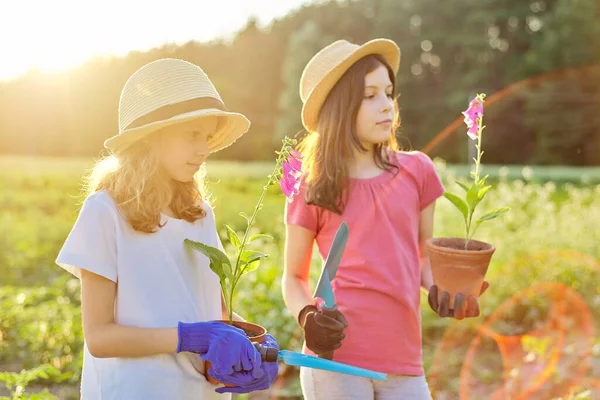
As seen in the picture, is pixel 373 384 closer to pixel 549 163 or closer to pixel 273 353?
pixel 273 353

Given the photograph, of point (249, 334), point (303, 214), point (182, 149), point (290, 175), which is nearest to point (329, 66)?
point (303, 214)

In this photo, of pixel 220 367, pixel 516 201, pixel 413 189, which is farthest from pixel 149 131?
pixel 516 201

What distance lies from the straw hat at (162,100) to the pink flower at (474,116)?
74 cm

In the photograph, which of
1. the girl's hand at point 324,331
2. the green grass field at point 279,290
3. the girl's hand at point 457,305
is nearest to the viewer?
the girl's hand at point 324,331

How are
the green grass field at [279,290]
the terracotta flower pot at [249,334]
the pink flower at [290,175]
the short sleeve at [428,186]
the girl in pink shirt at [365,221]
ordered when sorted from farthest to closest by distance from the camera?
1. the green grass field at [279,290]
2. the short sleeve at [428,186]
3. the girl in pink shirt at [365,221]
4. the pink flower at [290,175]
5. the terracotta flower pot at [249,334]

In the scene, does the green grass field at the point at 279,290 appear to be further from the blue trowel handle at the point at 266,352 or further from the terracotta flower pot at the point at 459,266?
the blue trowel handle at the point at 266,352

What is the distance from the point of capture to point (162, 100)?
1.72m

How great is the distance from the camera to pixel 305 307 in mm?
2012

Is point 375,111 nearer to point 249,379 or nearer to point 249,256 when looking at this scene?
point 249,256

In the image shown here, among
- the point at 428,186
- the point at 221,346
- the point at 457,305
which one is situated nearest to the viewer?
the point at 221,346

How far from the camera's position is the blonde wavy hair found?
1.69m

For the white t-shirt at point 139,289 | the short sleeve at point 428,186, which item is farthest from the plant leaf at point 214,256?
the short sleeve at point 428,186

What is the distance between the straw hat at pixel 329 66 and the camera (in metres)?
2.18

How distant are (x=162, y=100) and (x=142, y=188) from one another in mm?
233
